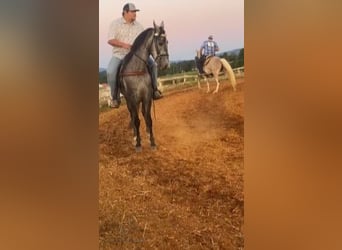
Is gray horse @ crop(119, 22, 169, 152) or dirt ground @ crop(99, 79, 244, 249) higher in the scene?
gray horse @ crop(119, 22, 169, 152)

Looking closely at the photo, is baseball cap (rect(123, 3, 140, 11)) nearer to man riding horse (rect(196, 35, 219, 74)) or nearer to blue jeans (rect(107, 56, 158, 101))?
blue jeans (rect(107, 56, 158, 101))

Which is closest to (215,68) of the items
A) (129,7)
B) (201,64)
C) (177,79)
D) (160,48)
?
(201,64)

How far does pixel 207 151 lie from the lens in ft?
6.68

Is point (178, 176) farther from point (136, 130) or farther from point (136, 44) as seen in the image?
point (136, 44)

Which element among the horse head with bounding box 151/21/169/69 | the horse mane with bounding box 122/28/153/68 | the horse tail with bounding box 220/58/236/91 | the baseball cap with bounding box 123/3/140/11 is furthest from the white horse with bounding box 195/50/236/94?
the baseball cap with bounding box 123/3/140/11

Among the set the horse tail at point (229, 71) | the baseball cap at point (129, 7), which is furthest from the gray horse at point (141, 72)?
the horse tail at point (229, 71)

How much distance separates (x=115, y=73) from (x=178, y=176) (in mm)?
652

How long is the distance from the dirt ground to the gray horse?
0.04m

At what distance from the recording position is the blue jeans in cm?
206

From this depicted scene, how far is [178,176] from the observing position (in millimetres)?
2043

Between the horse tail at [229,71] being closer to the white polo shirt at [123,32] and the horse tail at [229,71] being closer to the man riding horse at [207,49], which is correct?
Result: the man riding horse at [207,49]

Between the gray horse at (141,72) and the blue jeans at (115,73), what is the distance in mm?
22
